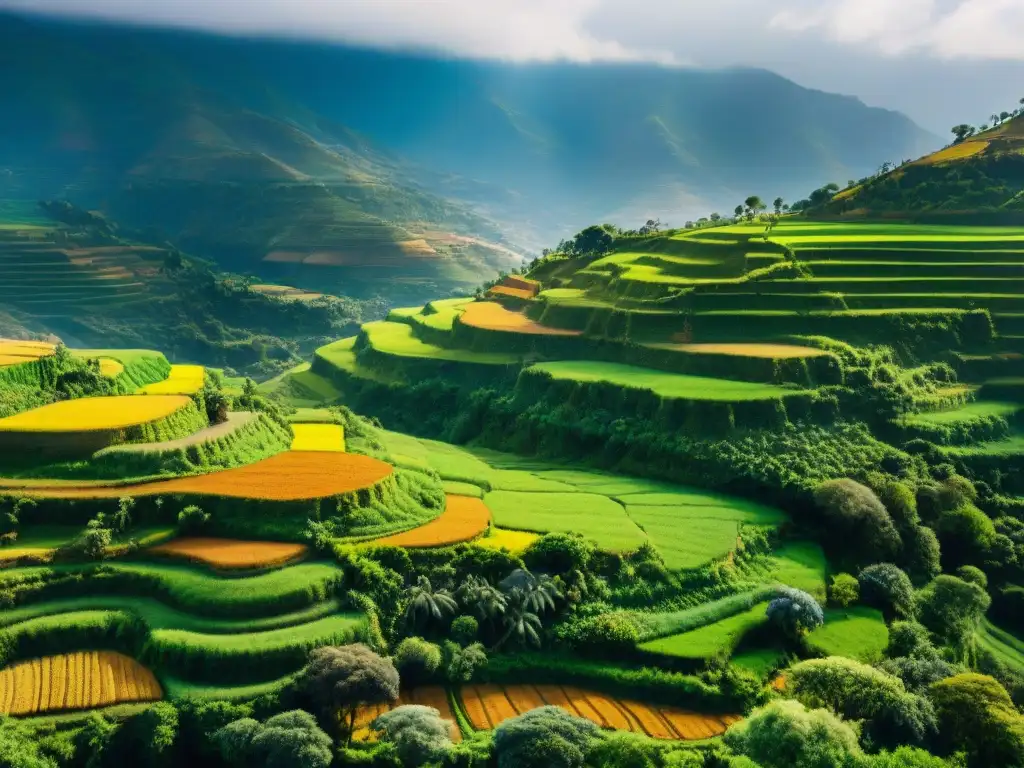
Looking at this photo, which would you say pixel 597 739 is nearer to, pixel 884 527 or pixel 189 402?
pixel 884 527

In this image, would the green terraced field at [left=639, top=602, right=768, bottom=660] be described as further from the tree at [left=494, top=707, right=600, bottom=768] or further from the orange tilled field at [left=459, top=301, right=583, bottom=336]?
the orange tilled field at [left=459, top=301, right=583, bottom=336]

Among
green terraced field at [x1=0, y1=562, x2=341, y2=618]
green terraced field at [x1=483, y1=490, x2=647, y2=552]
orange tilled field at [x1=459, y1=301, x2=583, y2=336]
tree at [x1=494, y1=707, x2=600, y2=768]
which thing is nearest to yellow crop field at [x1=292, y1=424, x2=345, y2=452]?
green terraced field at [x1=483, y1=490, x2=647, y2=552]

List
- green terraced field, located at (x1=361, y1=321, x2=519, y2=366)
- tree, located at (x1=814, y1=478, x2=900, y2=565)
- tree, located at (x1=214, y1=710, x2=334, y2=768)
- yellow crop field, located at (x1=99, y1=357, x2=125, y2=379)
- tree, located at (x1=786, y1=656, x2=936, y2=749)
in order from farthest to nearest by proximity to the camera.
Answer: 1. green terraced field, located at (x1=361, y1=321, x2=519, y2=366)
2. yellow crop field, located at (x1=99, y1=357, x2=125, y2=379)
3. tree, located at (x1=814, y1=478, x2=900, y2=565)
4. tree, located at (x1=786, y1=656, x2=936, y2=749)
5. tree, located at (x1=214, y1=710, x2=334, y2=768)

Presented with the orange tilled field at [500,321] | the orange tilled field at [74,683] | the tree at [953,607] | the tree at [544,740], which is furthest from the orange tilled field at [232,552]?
the orange tilled field at [500,321]

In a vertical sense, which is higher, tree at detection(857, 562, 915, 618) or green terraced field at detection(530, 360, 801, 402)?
green terraced field at detection(530, 360, 801, 402)

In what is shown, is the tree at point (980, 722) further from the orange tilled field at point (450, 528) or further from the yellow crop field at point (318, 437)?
the yellow crop field at point (318, 437)

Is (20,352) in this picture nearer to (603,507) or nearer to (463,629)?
(463,629)
